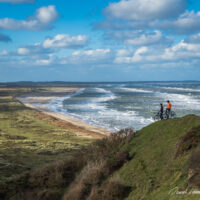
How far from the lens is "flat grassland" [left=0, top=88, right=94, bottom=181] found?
832 inches

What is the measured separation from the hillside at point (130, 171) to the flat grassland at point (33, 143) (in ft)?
11.0

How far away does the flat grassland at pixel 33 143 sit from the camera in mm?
21122

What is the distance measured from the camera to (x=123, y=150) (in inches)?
603

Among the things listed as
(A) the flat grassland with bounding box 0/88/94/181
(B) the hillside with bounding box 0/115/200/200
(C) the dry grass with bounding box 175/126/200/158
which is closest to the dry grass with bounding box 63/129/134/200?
(B) the hillside with bounding box 0/115/200/200

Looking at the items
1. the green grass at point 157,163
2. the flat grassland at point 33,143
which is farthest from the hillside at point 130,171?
the flat grassland at point 33,143

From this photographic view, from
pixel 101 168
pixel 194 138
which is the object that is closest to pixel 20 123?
pixel 101 168

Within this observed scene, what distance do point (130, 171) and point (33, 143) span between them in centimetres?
1990

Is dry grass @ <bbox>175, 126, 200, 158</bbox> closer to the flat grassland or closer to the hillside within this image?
the hillside

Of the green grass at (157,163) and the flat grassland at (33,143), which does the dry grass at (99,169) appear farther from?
the flat grassland at (33,143)

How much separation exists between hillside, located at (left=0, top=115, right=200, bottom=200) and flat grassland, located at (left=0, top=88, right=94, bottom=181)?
3.35 m

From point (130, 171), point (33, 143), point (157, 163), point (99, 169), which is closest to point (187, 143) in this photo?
point (157, 163)

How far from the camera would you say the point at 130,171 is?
1262 centimetres

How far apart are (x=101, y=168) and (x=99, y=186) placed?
1.23m

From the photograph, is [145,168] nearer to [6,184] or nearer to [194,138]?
[194,138]
